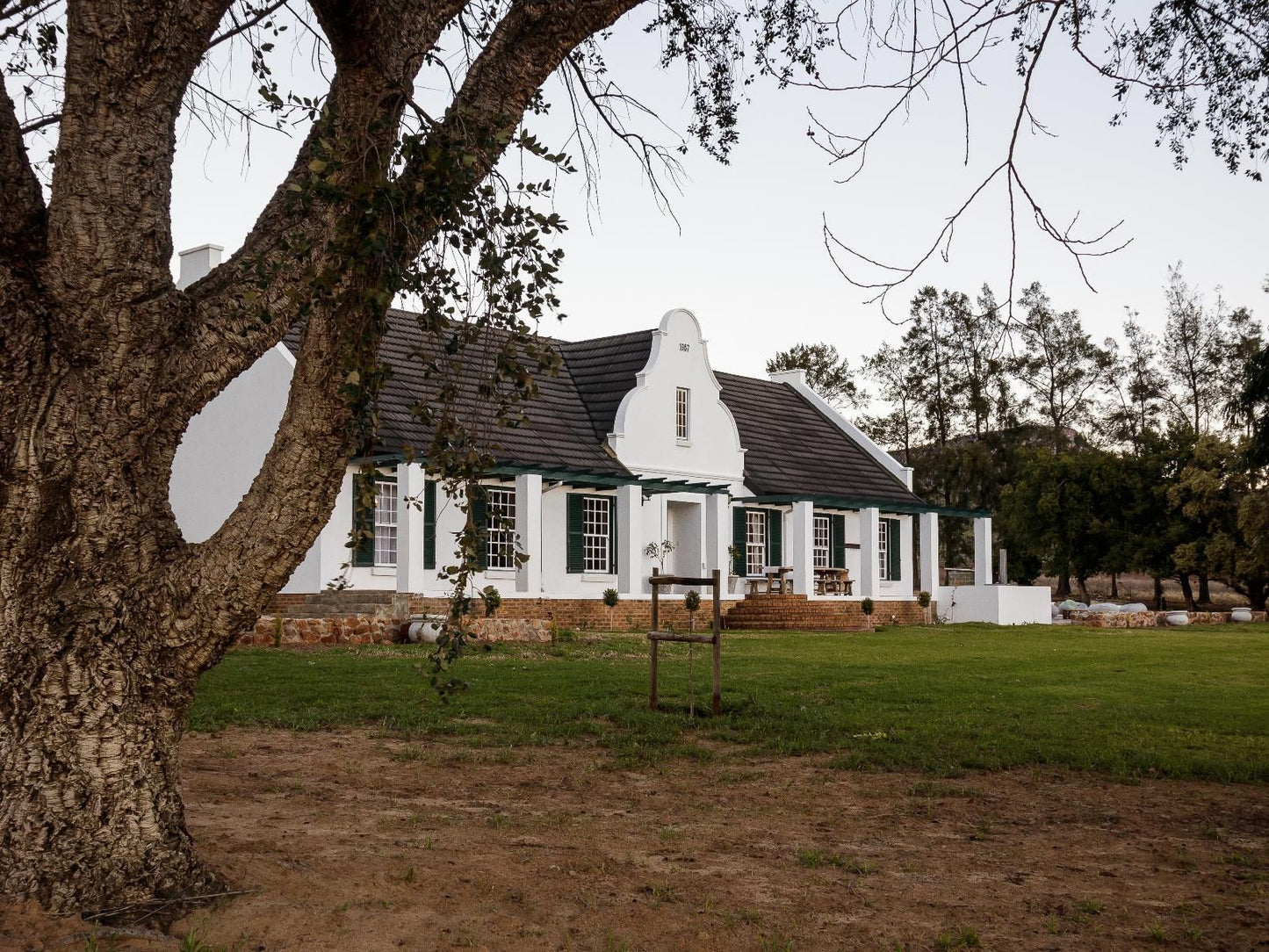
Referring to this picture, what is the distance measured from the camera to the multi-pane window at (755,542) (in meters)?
31.5

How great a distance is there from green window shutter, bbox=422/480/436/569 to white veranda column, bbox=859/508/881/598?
1228 cm

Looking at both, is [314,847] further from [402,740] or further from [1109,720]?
[1109,720]

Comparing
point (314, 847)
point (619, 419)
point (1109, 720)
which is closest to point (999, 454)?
point (619, 419)

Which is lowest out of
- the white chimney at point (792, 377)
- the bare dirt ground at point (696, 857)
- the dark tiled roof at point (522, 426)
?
the bare dirt ground at point (696, 857)

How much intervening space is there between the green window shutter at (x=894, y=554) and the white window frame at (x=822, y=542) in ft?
7.64

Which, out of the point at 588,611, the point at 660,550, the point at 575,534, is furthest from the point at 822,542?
the point at 588,611

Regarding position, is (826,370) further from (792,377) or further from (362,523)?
(362,523)

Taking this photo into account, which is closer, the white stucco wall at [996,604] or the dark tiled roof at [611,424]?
the dark tiled roof at [611,424]

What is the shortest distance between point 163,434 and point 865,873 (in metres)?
3.96

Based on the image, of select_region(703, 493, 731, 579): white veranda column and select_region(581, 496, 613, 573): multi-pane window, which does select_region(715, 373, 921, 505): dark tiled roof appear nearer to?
select_region(703, 493, 731, 579): white veranda column

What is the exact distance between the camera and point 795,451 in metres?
34.5

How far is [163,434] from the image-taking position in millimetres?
5695

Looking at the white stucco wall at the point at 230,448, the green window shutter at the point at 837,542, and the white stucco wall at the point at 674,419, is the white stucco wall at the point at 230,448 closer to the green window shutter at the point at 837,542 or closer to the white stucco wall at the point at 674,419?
the white stucco wall at the point at 674,419

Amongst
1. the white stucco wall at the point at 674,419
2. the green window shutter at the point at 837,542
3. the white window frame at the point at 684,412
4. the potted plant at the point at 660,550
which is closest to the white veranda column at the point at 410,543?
the white stucco wall at the point at 674,419
